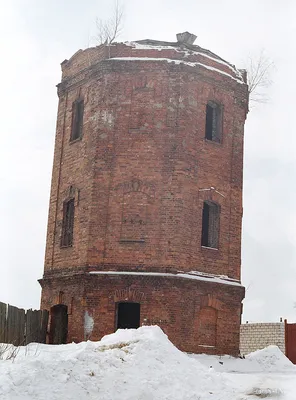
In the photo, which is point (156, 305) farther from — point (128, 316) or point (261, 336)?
point (261, 336)

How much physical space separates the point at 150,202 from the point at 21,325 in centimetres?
516

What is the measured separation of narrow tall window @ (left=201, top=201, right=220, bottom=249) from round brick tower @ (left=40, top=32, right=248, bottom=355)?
3 centimetres

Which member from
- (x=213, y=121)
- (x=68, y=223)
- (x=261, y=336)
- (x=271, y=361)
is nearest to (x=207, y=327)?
(x=271, y=361)

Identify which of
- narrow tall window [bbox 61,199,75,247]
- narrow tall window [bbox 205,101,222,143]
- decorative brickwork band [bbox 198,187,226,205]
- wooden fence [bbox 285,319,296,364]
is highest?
narrow tall window [bbox 205,101,222,143]

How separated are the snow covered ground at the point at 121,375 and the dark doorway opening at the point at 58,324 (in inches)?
249

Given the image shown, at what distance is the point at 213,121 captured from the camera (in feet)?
A: 66.2

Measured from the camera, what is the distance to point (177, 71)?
18984 millimetres

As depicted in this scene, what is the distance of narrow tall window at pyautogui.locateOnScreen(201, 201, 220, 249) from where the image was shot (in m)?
19.1

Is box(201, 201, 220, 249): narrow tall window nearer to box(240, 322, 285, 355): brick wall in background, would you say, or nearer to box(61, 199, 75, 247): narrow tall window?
box(61, 199, 75, 247): narrow tall window

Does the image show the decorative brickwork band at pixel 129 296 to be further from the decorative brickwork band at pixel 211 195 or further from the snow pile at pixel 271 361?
the snow pile at pixel 271 361

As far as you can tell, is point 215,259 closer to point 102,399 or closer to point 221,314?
point 221,314

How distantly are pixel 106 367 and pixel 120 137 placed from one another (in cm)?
945

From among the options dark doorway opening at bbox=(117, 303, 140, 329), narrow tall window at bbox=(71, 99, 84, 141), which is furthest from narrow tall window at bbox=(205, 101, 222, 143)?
dark doorway opening at bbox=(117, 303, 140, 329)

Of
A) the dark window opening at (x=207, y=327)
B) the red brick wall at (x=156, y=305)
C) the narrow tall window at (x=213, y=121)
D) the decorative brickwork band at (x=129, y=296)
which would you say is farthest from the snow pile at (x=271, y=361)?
the narrow tall window at (x=213, y=121)
